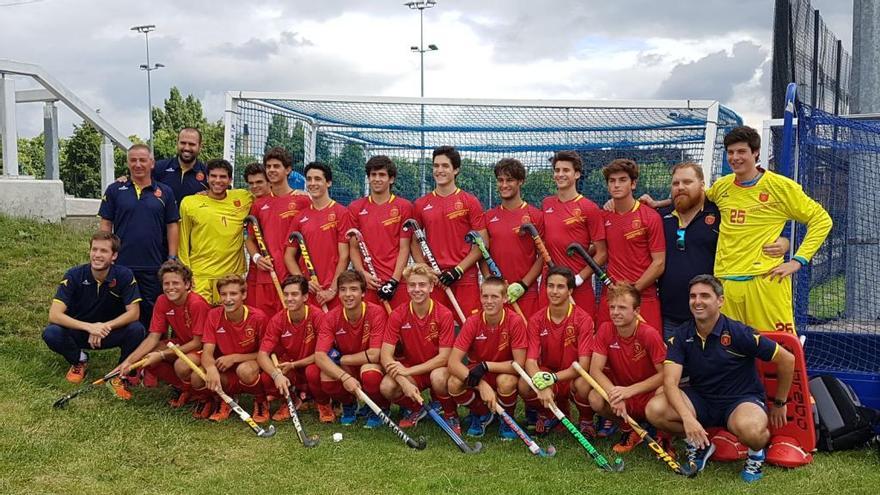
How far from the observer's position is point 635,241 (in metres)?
4.84

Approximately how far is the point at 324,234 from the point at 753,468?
3.05 meters

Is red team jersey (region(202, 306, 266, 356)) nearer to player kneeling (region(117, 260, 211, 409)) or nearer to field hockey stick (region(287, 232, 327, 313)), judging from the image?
player kneeling (region(117, 260, 211, 409))

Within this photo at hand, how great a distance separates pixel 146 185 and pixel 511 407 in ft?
10.4

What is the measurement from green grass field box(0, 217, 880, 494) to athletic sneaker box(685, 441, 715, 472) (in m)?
0.07

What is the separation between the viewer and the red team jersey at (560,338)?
4.60 m

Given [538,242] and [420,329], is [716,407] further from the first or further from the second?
[420,329]

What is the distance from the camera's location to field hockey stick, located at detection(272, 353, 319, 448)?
451cm

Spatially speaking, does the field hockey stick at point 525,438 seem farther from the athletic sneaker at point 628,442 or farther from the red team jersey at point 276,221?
the red team jersey at point 276,221

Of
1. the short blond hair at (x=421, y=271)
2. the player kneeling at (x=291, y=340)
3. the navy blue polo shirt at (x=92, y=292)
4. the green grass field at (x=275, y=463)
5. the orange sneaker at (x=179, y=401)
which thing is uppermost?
the short blond hair at (x=421, y=271)

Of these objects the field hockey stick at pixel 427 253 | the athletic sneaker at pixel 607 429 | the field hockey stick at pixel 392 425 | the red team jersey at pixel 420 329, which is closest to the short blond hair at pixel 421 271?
the red team jersey at pixel 420 329

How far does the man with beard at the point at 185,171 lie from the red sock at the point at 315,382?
196cm

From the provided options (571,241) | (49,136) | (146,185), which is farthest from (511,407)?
(49,136)

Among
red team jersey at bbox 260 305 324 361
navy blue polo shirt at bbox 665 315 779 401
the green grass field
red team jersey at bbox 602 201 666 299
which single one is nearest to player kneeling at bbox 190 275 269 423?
red team jersey at bbox 260 305 324 361

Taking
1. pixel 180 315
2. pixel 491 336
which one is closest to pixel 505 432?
pixel 491 336
